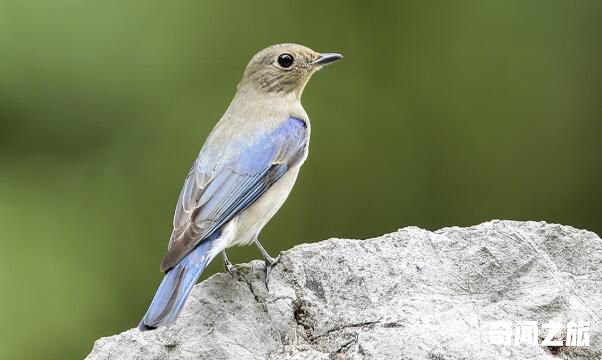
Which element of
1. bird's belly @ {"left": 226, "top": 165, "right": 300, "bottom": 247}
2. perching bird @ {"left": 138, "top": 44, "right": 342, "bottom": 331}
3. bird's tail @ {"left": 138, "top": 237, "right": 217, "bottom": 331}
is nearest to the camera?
bird's tail @ {"left": 138, "top": 237, "right": 217, "bottom": 331}

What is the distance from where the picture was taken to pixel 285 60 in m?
6.47

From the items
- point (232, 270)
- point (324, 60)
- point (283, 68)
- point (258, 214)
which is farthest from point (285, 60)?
point (232, 270)

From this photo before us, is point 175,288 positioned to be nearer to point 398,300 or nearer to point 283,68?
point 398,300

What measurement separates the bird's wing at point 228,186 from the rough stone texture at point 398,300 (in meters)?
0.25

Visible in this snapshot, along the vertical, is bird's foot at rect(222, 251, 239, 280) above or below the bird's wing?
below

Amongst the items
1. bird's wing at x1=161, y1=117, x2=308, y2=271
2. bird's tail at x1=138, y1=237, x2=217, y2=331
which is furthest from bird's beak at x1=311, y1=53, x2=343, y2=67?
bird's tail at x1=138, y1=237, x2=217, y2=331

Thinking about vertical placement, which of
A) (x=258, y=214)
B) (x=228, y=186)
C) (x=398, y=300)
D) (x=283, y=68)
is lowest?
(x=398, y=300)

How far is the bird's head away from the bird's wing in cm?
45

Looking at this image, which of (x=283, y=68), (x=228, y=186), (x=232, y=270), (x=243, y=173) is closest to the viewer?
(x=232, y=270)

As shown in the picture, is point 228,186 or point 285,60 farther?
point 285,60

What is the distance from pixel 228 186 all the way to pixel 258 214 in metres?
0.25

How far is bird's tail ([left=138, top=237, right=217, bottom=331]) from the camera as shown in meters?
4.47

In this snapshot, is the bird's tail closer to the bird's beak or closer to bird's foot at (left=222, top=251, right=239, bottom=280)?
bird's foot at (left=222, top=251, right=239, bottom=280)

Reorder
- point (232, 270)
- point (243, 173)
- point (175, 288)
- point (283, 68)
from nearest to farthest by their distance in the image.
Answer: point (175, 288) → point (232, 270) → point (243, 173) → point (283, 68)
